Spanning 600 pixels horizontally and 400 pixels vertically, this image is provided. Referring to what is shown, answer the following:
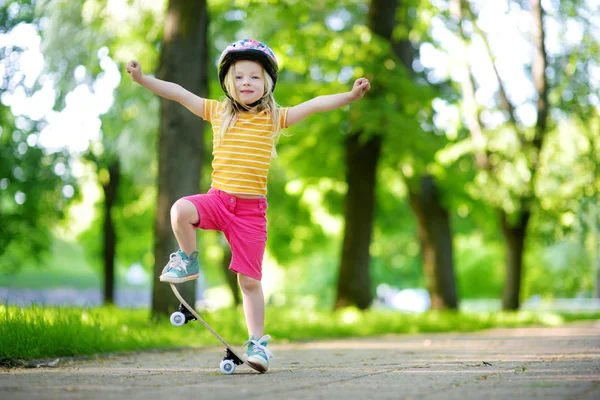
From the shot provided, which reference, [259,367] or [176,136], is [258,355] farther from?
[176,136]

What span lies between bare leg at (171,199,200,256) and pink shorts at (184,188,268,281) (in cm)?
9

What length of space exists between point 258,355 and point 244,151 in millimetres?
1400

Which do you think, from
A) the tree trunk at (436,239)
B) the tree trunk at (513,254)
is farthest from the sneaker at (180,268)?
the tree trunk at (513,254)

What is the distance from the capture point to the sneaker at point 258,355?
17.6ft

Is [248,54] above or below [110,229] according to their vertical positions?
below

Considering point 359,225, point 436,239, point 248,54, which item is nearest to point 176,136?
point 248,54

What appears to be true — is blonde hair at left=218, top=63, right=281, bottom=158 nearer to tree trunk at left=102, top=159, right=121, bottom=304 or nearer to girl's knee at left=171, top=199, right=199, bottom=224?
girl's knee at left=171, top=199, right=199, bottom=224

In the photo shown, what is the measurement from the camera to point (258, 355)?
5.41 metres

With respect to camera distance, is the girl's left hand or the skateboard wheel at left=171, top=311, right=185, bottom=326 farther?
the girl's left hand

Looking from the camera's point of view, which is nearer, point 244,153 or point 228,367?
point 228,367

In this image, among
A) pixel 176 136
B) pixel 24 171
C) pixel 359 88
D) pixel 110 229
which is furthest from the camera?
pixel 110 229

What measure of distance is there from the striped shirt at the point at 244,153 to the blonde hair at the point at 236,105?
3cm

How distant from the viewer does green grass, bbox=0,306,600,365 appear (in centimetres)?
647

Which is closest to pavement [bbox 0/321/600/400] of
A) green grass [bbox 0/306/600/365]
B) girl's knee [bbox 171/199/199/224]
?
green grass [bbox 0/306/600/365]
